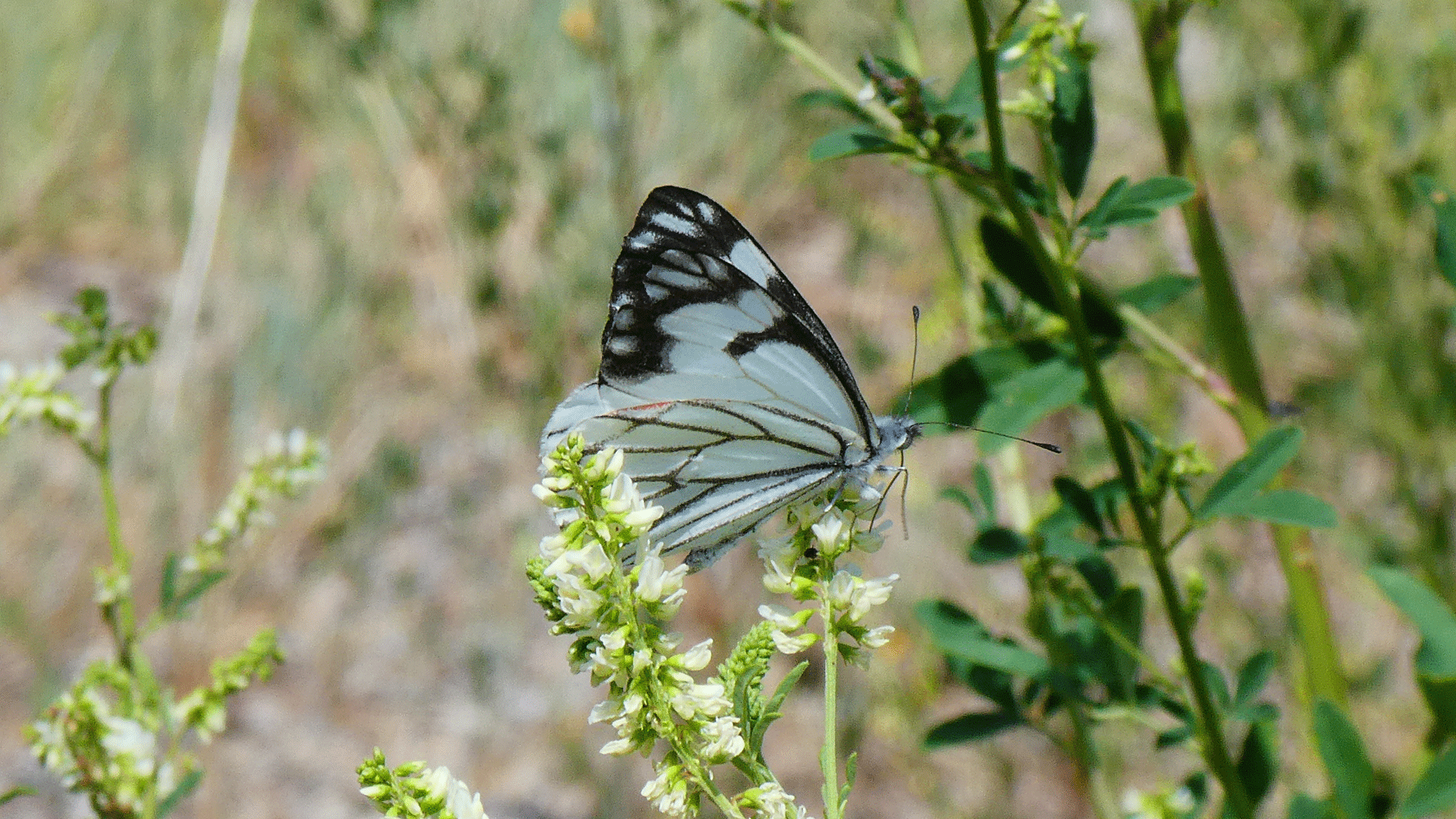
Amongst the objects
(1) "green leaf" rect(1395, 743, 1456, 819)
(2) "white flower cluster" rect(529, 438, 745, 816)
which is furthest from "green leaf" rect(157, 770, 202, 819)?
(1) "green leaf" rect(1395, 743, 1456, 819)

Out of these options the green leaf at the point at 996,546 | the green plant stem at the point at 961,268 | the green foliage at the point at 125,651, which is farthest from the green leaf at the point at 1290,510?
the green foliage at the point at 125,651

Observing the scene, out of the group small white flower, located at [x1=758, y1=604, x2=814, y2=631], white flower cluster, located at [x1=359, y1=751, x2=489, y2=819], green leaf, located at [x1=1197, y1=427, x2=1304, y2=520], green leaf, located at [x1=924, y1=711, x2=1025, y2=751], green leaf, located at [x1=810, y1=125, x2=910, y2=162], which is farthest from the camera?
green leaf, located at [x1=924, y1=711, x2=1025, y2=751]

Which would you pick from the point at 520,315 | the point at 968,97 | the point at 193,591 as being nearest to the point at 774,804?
the point at 968,97

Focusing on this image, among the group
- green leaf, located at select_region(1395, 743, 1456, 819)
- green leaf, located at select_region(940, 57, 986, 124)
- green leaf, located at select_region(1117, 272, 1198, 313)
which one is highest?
green leaf, located at select_region(940, 57, 986, 124)

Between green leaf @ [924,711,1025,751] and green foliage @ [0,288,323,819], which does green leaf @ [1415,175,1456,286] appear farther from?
green foliage @ [0,288,323,819]

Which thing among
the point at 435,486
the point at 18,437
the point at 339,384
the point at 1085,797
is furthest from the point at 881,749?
the point at 18,437

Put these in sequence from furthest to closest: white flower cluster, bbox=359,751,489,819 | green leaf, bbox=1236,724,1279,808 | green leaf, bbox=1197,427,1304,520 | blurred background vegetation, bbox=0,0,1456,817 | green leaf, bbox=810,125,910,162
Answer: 1. blurred background vegetation, bbox=0,0,1456,817
2. green leaf, bbox=1236,724,1279,808
3. green leaf, bbox=1197,427,1304,520
4. green leaf, bbox=810,125,910,162
5. white flower cluster, bbox=359,751,489,819

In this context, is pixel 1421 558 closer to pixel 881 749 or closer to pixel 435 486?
pixel 881 749
